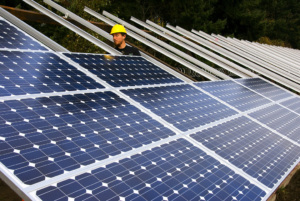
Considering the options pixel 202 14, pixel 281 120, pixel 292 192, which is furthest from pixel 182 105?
pixel 202 14

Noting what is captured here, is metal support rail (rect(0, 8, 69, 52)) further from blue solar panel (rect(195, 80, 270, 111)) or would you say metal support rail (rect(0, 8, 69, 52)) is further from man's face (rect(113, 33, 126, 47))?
blue solar panel (rect(195, 80, 270, 111))

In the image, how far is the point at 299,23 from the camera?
70000 millimetres

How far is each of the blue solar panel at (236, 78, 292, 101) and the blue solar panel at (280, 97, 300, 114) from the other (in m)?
0.25

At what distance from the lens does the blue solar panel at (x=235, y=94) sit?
Answer: 7.70m

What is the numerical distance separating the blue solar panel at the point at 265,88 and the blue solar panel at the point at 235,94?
756 millimetres

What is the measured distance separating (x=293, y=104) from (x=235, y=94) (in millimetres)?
2792

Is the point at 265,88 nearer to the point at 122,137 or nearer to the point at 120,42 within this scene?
the point at 120,42

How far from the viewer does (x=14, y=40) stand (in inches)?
229

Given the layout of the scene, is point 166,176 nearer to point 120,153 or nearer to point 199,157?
point 120,153

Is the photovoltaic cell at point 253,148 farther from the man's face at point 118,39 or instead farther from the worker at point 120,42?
the man's face at point 118,39

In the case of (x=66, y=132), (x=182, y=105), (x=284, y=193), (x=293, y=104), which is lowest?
(x=284, y=193)

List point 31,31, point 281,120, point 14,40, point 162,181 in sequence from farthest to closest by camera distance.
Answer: point 281,120 → point 31,31 → point 14,40 → point 162,181

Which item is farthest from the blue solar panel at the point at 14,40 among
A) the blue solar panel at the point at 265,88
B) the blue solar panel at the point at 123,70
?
the blue solar panel at the point at 265,88

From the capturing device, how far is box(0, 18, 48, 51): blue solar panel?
5.57m
